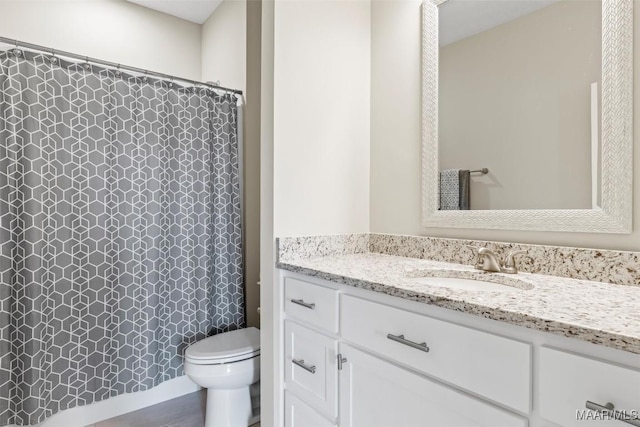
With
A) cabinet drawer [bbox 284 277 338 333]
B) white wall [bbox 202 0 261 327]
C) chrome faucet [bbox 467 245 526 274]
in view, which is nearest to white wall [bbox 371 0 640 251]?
chrome faucet [bbox 467 245 526 274]

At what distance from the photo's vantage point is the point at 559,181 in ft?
3.89

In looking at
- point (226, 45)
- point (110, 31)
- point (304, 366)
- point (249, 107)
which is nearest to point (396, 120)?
point (249, 107)

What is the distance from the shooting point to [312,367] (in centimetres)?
126

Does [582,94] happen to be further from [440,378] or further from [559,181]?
[440,378]

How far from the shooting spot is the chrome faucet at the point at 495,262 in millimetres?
1201

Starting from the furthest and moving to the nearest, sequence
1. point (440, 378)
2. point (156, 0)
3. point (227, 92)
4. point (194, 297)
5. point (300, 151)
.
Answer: point (156, 0)
point (227, 92)
point (194, 297)
point (300, 151)
point (440, 378)

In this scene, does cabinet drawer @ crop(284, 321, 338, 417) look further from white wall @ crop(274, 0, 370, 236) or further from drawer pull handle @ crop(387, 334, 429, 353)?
white wall @ crop(274, 0, 370, 236)

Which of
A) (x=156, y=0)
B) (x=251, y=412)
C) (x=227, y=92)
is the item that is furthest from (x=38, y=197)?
(x=156, y=0)

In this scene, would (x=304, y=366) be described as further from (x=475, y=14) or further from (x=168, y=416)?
(x=475, y=14)

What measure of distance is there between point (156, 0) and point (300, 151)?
210 centimetres

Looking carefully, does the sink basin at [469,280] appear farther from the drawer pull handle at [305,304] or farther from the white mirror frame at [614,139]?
the drawer pull handle at [305,304]

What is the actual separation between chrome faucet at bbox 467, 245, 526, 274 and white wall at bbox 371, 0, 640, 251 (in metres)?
0.19

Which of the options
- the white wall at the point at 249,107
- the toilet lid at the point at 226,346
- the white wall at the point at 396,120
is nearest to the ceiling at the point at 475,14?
the white wall at the point at 396,120

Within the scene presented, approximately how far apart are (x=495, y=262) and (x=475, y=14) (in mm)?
1047
